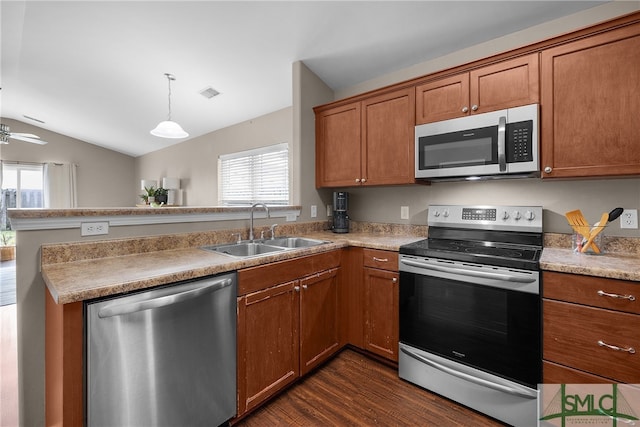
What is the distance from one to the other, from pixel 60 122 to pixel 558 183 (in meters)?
8.13

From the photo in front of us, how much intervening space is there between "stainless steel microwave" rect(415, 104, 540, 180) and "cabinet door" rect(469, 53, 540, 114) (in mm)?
60

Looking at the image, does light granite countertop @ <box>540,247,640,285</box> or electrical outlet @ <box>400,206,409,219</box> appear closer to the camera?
light granite countertop @ <box>540,247,640,285</box>

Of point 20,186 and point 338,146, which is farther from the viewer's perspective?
point 20,186

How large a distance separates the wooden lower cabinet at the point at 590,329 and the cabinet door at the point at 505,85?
1.11 m

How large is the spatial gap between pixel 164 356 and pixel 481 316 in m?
1.63

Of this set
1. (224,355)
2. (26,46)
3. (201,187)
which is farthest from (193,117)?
(224,355)

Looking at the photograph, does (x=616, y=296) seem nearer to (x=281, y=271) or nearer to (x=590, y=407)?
(x=590, y=407)

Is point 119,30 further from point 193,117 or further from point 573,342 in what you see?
point 573,342

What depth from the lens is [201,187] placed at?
229 inches

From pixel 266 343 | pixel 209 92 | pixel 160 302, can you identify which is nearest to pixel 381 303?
pixel 266 343

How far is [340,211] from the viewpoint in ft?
9.02

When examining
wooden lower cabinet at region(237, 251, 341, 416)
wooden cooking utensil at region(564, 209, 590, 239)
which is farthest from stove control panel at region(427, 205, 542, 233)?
wooden lower cabinet at region(237, 251, 341, 416)

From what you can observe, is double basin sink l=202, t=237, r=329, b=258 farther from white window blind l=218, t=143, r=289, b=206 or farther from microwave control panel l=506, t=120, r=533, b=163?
white window blind l=218, t=143, r=289, b=206

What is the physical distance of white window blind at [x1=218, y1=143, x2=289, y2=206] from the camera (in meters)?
4.17
